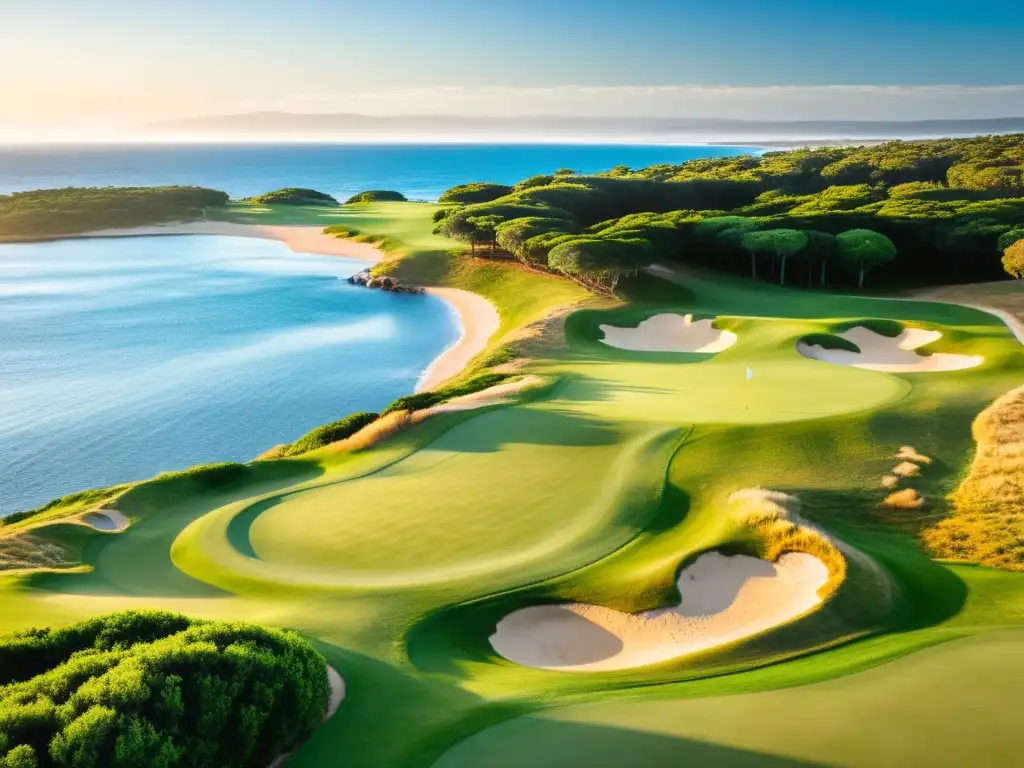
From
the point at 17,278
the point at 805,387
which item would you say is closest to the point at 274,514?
the point at 805,387

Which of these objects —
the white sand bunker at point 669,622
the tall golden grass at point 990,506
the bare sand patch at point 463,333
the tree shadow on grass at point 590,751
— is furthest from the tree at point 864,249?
the tree shadow on grass at point 590,751

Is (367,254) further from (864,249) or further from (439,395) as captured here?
(439,395)

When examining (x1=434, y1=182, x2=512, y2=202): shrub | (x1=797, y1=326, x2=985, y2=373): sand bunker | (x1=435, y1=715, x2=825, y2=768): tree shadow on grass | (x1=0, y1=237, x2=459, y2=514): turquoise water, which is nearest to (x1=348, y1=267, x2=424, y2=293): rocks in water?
(x1=0, y1=237, x2=459, y2=514): turquoise water

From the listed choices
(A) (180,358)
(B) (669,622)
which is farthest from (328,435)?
(A) (180,358)

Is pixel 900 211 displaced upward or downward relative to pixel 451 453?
upward

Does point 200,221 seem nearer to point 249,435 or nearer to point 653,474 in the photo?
point 249,435

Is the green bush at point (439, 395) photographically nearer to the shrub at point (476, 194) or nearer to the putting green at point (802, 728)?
the putting green at point (802, 728)

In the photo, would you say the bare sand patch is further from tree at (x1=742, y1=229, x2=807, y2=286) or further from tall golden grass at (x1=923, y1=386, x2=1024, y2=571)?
tall golden grass at (x1=923, y1=386, x2=1024, y2=571)
